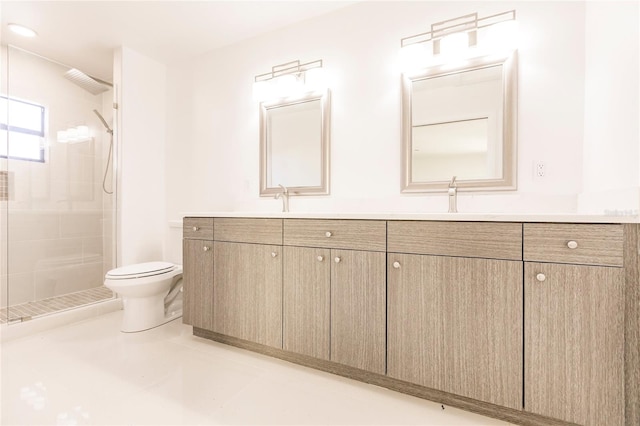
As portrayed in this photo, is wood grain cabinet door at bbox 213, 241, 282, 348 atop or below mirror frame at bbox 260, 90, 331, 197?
below

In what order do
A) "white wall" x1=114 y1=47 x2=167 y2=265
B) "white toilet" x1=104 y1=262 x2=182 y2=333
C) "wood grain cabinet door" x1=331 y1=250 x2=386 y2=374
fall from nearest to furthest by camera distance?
"wood grain cabinet door" x1=331 y1=250 x2=386 y2=374, "white toilet" x1=104 y1=262 x2=182 y2=333, "white wall" x1=114 y1=47 x2=167 y2=265

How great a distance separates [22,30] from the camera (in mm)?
2338

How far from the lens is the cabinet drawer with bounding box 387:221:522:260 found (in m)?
1.16

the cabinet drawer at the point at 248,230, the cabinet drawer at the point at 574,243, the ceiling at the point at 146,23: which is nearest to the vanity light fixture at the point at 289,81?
the ceiling at the point at 146,23

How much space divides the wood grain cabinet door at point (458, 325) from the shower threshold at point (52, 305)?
2.46 m

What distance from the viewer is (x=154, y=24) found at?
2305 millimetres

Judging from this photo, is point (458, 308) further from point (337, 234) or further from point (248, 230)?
point (248, 230)

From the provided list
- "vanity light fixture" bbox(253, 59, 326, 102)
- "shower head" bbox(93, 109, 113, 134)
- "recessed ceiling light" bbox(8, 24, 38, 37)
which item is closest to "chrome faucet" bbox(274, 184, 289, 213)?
"vanity light fixture" bbox(253, 59, 326, 102)

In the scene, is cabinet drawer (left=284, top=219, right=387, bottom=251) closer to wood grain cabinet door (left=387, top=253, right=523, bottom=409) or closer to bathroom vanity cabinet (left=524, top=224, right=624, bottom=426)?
wood grain cabinet door (left=387, top=253, right=523, bottom=409)

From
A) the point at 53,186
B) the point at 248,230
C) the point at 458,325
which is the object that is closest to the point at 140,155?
the point at 53,186

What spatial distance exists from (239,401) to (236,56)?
2.45 m

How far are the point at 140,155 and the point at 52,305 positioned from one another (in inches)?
54.4

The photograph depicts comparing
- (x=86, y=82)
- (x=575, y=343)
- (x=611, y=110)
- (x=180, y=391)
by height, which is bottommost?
(x=180, y=391)

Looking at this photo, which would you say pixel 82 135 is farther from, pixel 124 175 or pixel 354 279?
pixel 354 279
